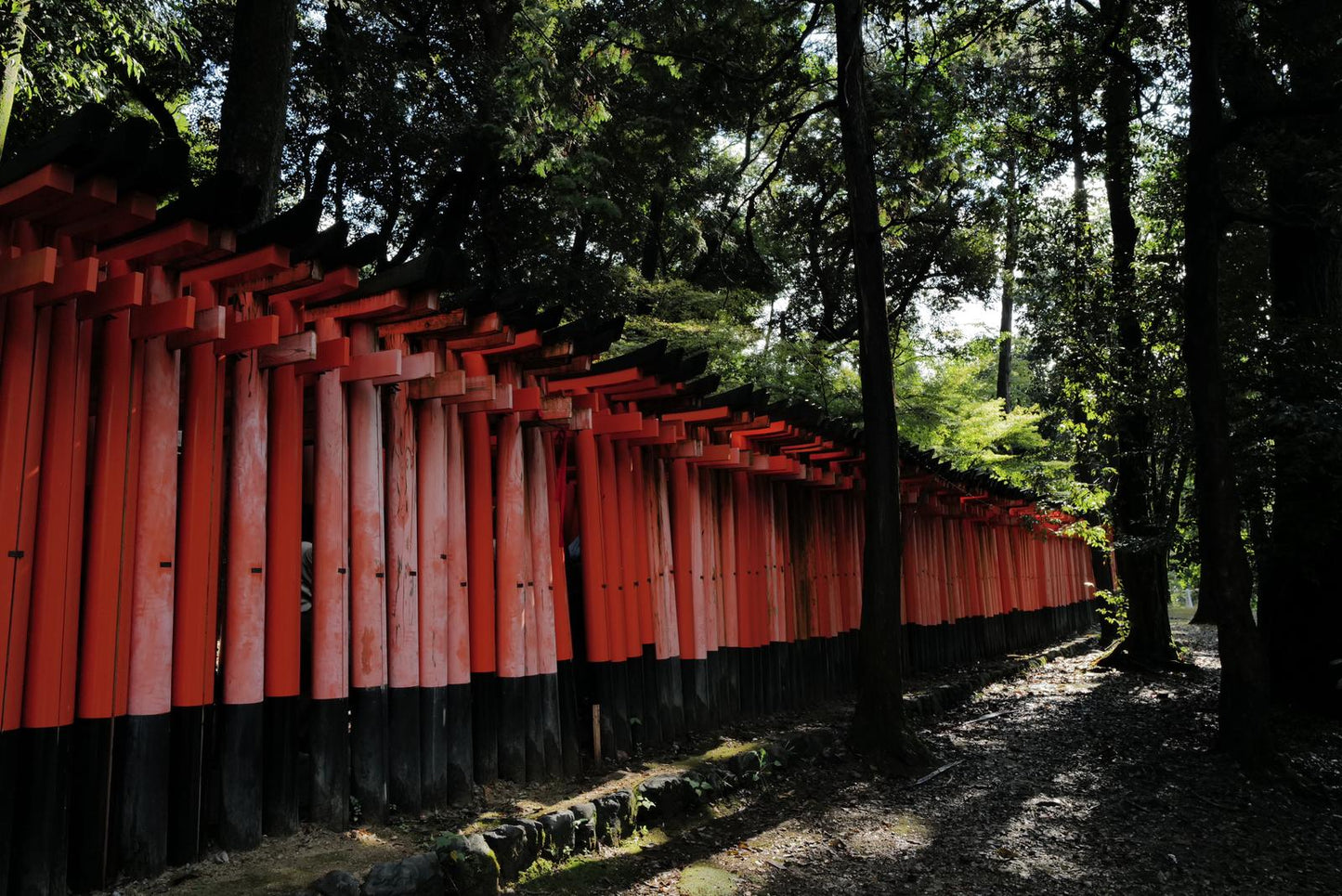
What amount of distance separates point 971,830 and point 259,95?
761cm

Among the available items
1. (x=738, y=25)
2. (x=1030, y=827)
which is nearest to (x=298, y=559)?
(x=1030, y=827)

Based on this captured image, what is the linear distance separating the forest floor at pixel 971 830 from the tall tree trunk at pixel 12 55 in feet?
21.9

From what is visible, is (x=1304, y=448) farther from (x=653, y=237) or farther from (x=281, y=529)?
(x=653, y=237)

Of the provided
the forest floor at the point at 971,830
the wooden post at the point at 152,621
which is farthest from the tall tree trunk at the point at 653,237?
the wooden post at the point at 152,621

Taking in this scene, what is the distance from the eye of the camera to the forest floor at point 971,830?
462 cm

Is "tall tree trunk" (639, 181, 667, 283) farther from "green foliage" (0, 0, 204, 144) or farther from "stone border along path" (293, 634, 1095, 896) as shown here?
"stone border along path" (293, 634, 1095, 896)

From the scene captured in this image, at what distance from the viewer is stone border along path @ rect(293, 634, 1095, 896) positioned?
3.84 meters

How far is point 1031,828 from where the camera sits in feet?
19.4

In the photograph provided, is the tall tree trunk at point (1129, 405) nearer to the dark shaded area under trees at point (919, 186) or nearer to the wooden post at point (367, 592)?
the dark shaded area under trees at point (919, 186)


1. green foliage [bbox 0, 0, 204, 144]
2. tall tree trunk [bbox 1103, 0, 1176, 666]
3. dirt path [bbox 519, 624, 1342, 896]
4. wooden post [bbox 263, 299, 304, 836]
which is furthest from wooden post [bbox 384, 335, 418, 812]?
tall tree trunk [bbox 1103, 0, 1176, 666]

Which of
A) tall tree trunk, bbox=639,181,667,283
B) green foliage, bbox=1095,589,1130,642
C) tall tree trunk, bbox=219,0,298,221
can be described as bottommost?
green foliage, bbox=1095,589,1130,642

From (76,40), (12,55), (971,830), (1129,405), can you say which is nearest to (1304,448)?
(1129,405)

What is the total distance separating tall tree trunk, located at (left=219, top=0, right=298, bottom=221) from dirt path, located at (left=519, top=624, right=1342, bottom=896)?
5808 millimetres

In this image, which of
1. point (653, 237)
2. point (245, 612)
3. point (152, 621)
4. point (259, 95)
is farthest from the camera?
point (653, 237)
